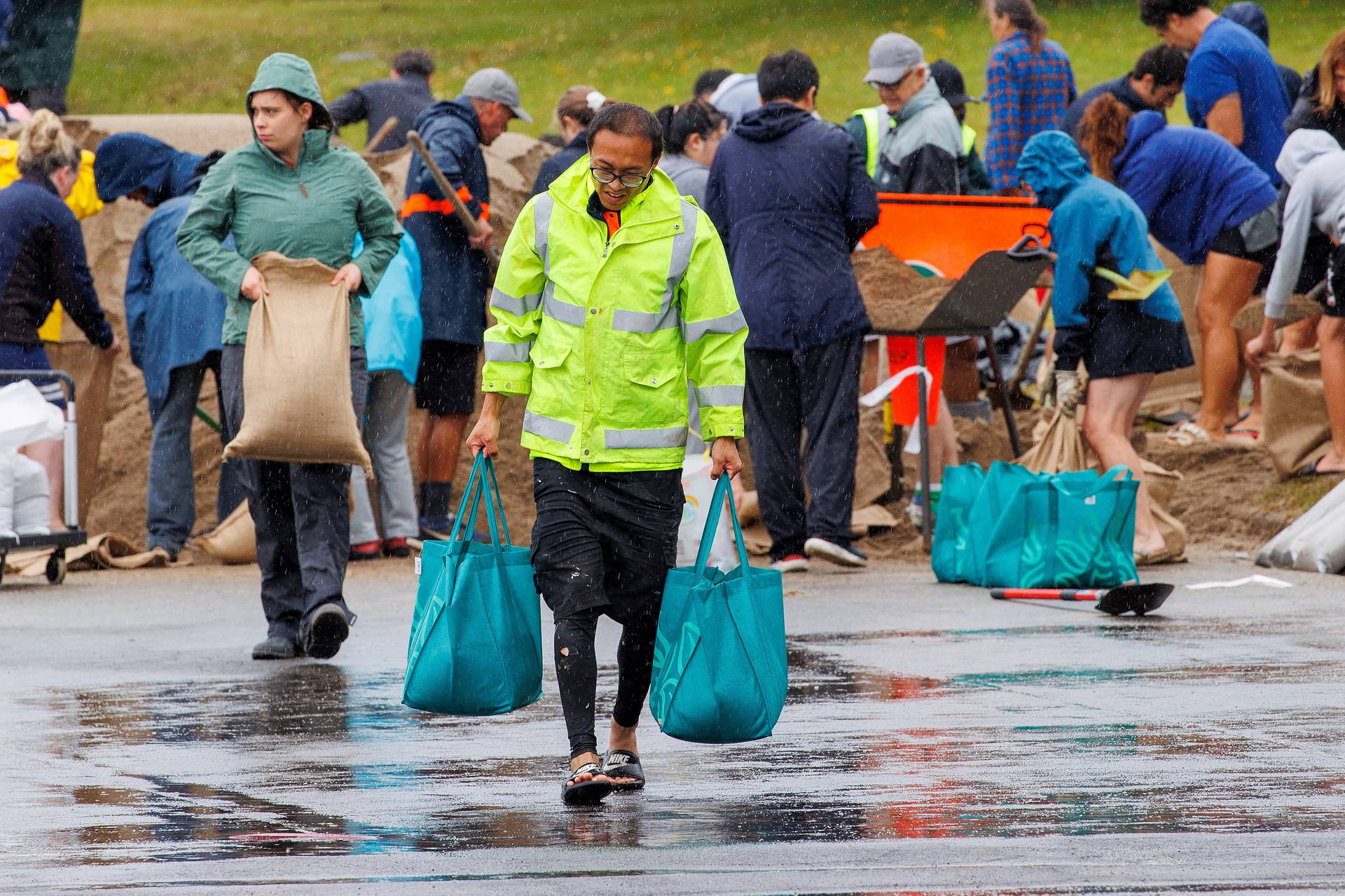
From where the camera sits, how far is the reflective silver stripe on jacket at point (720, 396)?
554 cm

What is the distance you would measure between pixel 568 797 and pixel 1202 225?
25.7 feet

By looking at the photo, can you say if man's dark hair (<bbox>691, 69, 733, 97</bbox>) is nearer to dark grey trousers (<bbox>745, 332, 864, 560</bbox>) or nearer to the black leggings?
dark grey trousers (<bbox>745, 332, 864, 560</bbox>)

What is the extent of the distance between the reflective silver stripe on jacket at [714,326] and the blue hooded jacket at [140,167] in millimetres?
5962

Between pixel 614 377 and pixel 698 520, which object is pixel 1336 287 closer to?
pixel 698 520

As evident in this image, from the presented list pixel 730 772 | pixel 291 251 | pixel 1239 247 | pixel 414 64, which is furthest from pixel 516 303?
pixel 414 64

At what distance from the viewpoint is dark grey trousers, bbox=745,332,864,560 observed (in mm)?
10391

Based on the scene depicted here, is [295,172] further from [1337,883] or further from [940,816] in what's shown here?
[1337,883]

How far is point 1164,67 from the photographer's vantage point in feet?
40.3

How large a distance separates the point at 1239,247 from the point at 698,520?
3.92m

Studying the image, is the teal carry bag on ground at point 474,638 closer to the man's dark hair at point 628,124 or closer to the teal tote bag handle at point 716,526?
the teal tote bag handle at point 716,526

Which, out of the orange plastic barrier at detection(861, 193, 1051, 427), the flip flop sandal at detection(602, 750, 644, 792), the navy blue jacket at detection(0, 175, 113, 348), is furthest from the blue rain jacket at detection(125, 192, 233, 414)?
the flip flop sandal at detection(602, 750, 644, 792)

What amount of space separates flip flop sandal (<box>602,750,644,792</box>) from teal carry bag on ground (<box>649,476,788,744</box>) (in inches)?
5.7

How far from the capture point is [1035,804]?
5.02 metres

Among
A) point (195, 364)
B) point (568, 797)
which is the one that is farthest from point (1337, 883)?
point (195, 364)
